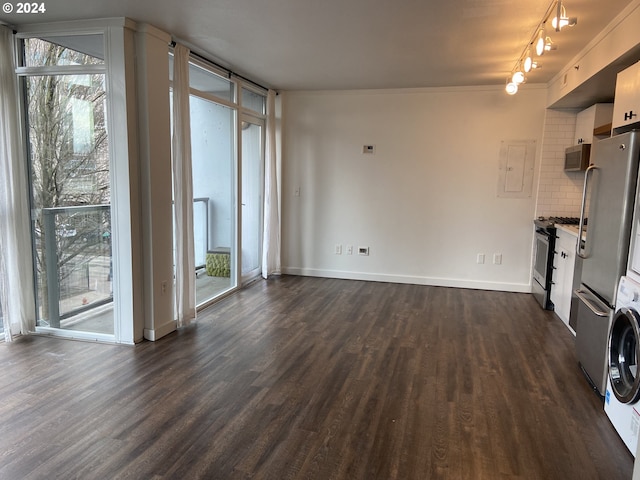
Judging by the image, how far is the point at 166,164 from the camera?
386 centimetres

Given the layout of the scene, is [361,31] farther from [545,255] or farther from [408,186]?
[545,255]

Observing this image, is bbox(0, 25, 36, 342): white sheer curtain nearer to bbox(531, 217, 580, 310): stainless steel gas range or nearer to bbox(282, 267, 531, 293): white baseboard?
bbox(282, 267, 531, 293): white baseboard

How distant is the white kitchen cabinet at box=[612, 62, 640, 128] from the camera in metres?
2.85

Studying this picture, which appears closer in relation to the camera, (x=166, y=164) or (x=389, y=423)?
(x=389, y=423)

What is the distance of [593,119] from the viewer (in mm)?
4699

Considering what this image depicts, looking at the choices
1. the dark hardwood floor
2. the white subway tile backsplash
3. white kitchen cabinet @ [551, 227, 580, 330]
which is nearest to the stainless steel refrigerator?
the dark hardwood floor

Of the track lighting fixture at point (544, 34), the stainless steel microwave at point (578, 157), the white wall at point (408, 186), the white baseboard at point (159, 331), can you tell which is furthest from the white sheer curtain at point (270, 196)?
the stainless steel microwave at point (578, 157)

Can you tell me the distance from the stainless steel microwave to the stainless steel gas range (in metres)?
0.62

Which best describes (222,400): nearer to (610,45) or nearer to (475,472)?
(475,472)

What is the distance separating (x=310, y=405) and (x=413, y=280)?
3.69 m

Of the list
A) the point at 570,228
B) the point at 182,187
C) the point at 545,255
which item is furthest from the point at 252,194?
the point at 570,228

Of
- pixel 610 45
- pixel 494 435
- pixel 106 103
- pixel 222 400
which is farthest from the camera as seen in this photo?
pixel 106 103

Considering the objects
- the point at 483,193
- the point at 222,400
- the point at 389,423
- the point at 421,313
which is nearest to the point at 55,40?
the point at 222,400

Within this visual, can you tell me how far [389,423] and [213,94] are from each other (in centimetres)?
386
